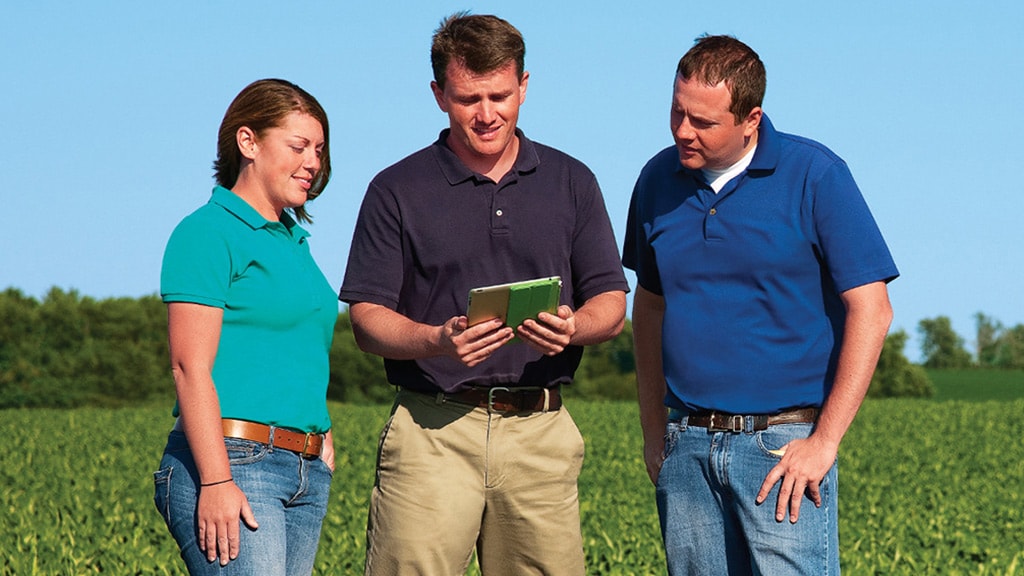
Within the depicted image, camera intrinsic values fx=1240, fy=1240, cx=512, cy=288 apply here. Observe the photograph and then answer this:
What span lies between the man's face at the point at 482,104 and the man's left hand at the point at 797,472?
4.49 ft

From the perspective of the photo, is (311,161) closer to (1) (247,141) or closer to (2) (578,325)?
(1) (247,141)

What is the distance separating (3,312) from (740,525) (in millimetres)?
39814

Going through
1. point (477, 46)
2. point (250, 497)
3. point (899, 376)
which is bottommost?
point (250, 497)

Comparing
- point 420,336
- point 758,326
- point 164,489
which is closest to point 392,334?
point 420,336

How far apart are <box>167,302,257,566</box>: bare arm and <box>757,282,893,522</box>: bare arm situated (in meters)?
1.56

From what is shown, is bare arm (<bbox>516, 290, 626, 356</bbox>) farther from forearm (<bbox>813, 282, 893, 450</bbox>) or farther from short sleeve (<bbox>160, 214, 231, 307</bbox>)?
short sleeve (<bbox>160, 214, 231, 307</bbox>)

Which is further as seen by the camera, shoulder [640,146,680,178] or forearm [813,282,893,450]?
shoulder [640,146,680,178]

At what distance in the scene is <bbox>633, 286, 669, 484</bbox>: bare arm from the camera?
13.8ft

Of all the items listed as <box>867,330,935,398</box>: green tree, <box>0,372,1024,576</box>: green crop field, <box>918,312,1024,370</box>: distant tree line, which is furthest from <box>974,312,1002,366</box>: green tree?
Answer: <box>0,372,1024,576</box>: green crop field

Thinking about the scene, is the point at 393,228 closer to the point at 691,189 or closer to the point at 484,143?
the point at 484,143

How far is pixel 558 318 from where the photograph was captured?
12.5 feet

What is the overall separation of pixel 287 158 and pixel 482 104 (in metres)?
0.71

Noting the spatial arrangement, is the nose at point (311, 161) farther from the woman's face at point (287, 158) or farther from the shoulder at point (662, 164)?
the shoulder at point (662, 164)

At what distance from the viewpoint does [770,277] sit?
373cm
